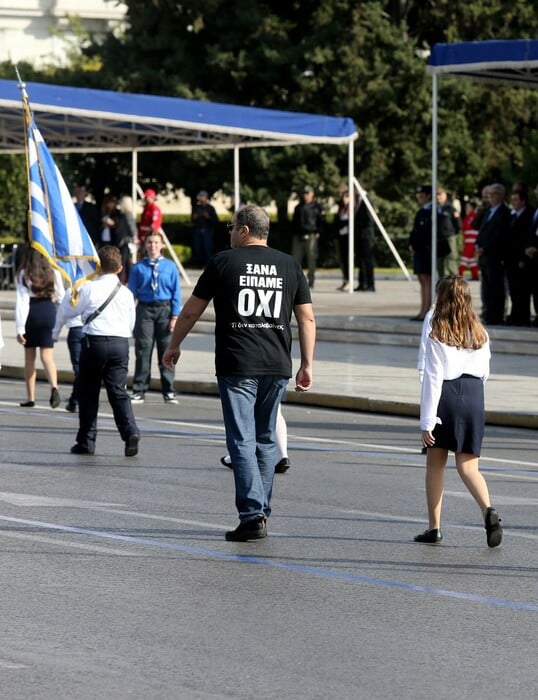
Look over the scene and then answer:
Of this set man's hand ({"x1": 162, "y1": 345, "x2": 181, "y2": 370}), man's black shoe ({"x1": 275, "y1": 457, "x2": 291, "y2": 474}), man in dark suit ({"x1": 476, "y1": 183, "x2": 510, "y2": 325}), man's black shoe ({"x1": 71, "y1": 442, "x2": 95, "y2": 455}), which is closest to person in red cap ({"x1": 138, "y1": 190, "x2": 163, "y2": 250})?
man in dark suit ({"x1": 476, "y1": 183, "x2": 510, "y2": 325})

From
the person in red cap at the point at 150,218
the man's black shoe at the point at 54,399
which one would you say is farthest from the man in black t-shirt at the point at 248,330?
the person in red cap at the point at 150,218

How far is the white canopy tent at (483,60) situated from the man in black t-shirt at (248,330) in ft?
37.8

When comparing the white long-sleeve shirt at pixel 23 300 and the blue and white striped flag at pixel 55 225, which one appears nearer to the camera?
the blue and white striped flag at pixel 55 225

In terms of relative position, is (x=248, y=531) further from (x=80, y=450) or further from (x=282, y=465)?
(x=80, y=450)

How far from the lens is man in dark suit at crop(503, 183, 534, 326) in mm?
20703

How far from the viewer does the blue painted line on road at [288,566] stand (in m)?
7.49

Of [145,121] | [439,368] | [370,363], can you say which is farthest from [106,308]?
[145,121]

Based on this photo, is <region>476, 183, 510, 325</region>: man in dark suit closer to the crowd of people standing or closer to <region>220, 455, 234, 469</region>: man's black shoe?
the crowd of people standing

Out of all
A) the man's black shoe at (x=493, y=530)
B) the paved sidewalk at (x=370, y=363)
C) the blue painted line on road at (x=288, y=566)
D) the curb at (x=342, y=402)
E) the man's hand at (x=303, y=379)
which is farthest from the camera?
the paved sidewalk at (x=370, y=363)

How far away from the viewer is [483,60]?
2039 centimetres

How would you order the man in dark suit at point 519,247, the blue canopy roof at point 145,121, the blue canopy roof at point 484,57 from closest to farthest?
the blue canopy roof at point 484,57, the man in dark suit at point 519,247, the blue canopy roof at point 145,121

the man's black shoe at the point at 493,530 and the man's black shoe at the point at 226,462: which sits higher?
the man's black shoe at the point at 493,530

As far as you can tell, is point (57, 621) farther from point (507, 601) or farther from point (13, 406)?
point (13, 406)

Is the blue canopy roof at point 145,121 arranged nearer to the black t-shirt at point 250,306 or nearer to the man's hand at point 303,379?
the man's hand at point 303,379
